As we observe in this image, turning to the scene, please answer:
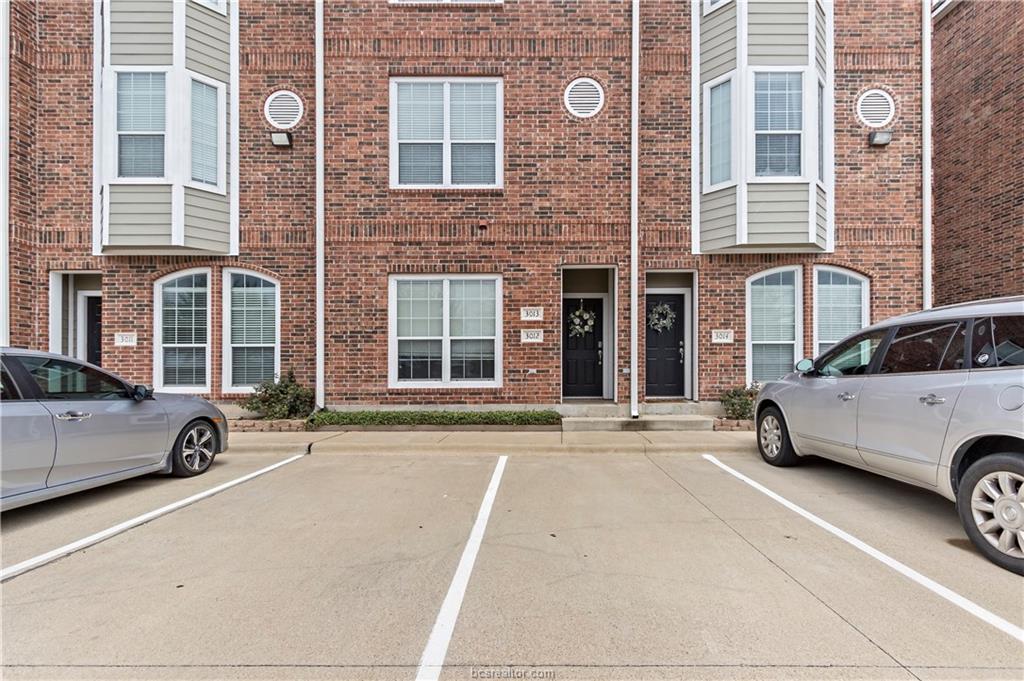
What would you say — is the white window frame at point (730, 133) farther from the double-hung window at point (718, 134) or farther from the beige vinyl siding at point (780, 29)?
the beige vinyl siding at point (780, 29)

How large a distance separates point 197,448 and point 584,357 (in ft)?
22.3

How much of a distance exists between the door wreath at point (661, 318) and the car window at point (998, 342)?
220 inches

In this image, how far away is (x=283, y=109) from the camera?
28.8 ft

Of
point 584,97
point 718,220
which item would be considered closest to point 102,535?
point 584,97

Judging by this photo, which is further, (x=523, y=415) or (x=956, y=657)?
(x=523, y=415)

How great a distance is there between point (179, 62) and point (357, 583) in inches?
381

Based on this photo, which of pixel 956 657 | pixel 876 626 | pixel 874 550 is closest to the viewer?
pixel 956 657

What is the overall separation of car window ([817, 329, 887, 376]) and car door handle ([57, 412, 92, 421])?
7.60 m

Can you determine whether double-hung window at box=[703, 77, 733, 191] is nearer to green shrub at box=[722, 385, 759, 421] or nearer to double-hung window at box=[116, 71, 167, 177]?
green shrub at box=[722, 385, 759, 421]

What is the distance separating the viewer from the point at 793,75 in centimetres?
834

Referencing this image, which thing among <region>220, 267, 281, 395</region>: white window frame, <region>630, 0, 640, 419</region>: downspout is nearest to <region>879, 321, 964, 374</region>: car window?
<region>630, 0, 640, 419</region>: downspout

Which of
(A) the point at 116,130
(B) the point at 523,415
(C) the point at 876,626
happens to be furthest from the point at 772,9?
(A) the point at 116,130

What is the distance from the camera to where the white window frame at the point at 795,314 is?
8719 mm

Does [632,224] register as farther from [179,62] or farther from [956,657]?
[179,62]
